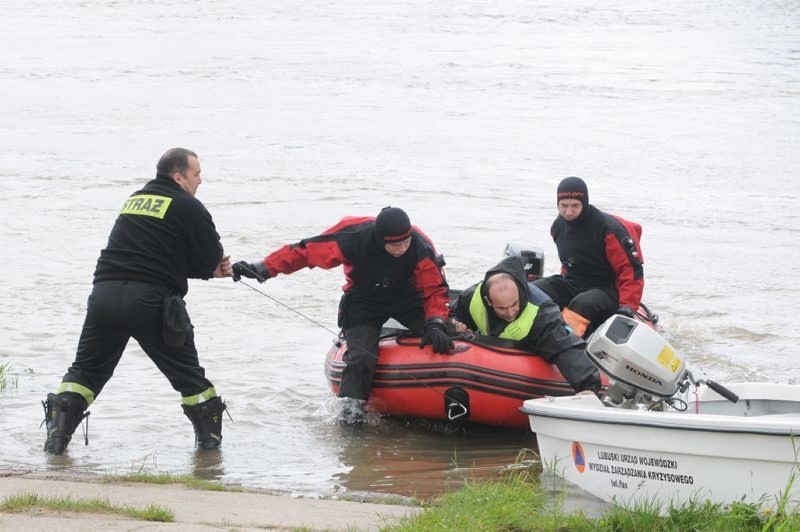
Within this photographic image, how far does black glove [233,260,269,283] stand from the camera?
24.8ft

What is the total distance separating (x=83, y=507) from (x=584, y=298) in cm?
423

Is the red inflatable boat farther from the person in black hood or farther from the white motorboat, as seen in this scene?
the white motorboat

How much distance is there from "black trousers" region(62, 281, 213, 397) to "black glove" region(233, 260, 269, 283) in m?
0.87

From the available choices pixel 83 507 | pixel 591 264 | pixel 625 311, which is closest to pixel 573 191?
pixel 591 264

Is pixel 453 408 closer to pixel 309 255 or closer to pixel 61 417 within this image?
pixel 309 255

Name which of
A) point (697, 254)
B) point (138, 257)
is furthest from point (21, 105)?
point (138, 257)

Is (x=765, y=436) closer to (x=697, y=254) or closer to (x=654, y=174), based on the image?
(x=697, y=254)

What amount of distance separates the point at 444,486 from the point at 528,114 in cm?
1858

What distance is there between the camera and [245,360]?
9844mm

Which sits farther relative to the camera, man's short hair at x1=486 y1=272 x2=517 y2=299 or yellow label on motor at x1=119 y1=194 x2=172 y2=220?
man's short hair at x1=486 y1=272 x2=517 y2=299

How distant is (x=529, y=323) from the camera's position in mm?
7555

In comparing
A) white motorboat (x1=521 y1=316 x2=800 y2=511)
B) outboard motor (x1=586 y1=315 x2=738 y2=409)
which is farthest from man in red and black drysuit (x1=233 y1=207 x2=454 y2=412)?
outboard motor (x1=586 y1=315 x2=738 y2=409)

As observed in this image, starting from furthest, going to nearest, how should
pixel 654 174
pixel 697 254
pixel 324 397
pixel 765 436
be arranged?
pixel 654 174
pixel 697 254
pixel 324 397
pixel 765 436

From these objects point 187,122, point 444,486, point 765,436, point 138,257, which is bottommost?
point 444,486
